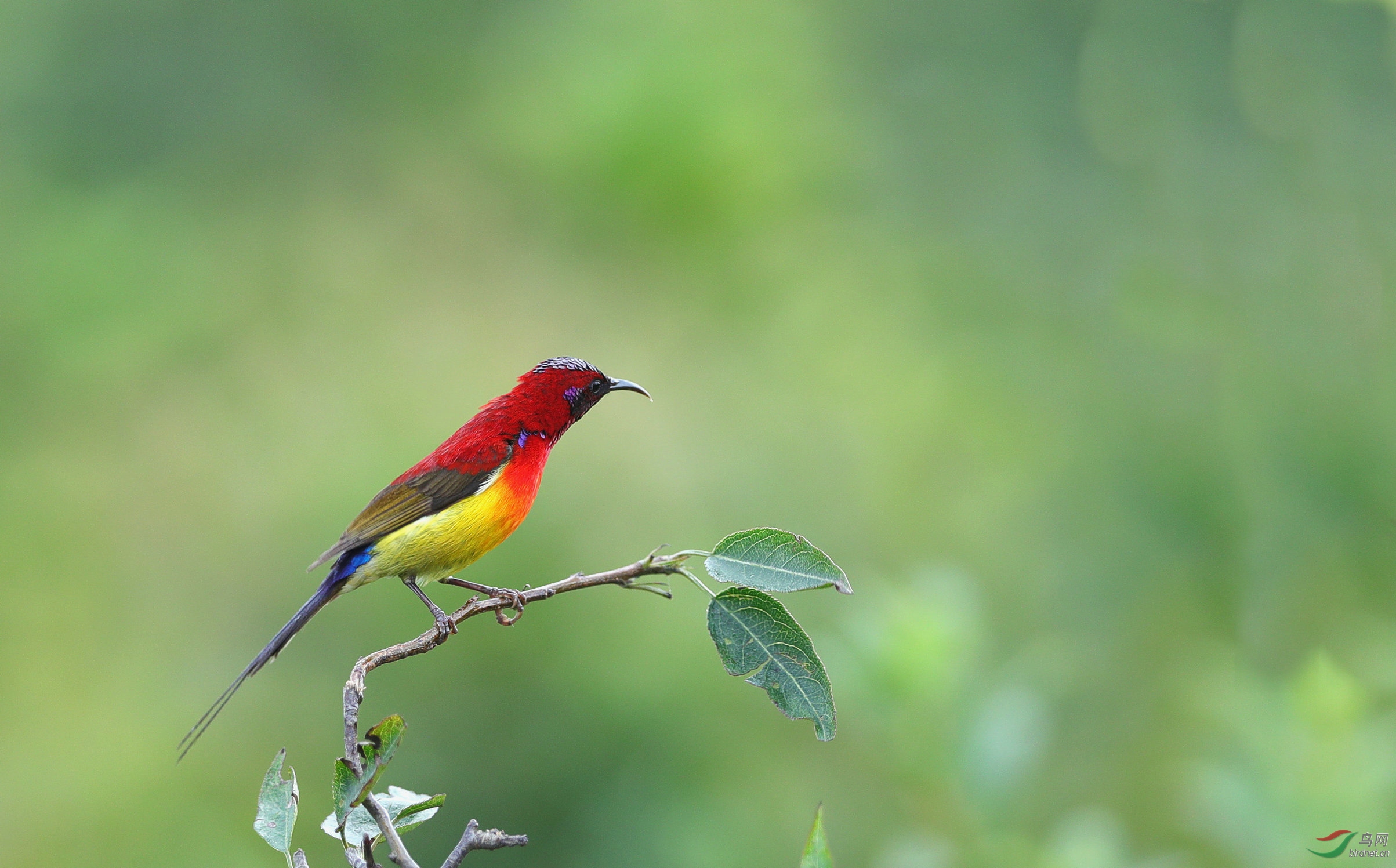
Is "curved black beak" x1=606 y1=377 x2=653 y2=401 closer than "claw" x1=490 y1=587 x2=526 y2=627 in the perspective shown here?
No

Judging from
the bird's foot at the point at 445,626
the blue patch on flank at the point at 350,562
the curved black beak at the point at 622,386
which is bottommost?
the bird's foot at the point at 445,626

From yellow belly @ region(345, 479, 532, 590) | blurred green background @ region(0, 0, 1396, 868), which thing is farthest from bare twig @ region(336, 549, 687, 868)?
blurred green background @ region(0, 0, 1396, 868)

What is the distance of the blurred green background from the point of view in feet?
12.2

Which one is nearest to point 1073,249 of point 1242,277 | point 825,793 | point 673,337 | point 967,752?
point 1242,277

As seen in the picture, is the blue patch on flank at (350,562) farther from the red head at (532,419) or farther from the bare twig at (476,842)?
the bare twig at (476,842)

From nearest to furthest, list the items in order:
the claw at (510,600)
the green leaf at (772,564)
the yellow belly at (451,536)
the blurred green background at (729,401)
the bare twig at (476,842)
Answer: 1. the bare twig at (476,842)
2. the green leaf at (772,564)
3. the claw at (510,600)
4. the yellow belly at (451,536)
5. the blurred green background at (729,401)

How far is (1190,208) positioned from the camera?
5.24 metres

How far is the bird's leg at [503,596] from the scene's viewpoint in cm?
136

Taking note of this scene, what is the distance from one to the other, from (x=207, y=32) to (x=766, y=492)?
577 cm

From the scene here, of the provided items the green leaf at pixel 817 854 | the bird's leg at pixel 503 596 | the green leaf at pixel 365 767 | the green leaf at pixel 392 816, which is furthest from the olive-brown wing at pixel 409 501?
the green leaf at pixel 817 854

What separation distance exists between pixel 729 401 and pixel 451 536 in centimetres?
481

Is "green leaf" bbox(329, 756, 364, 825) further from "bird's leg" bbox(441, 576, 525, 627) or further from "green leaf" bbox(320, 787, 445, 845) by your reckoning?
"bird's leg" bbox(441, 576, 525, 627)

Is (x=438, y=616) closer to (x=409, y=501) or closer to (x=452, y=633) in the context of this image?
(x=452, y=633)

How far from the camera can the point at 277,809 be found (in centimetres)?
121
